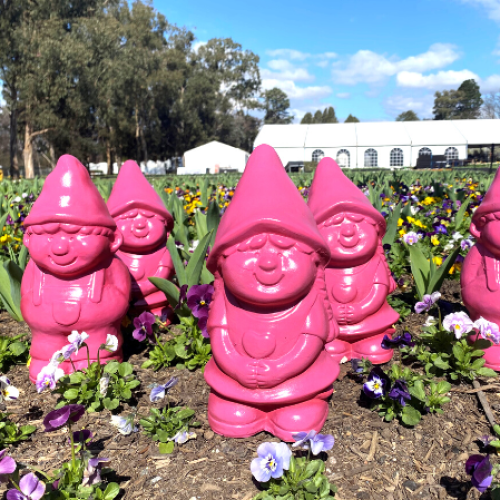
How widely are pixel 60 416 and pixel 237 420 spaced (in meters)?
0.82

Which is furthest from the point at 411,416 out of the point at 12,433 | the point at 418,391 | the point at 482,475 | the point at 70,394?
the point at 12,433

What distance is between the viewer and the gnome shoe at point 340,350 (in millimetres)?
2834

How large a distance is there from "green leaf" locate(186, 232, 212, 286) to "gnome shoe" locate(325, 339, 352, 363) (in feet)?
3.13

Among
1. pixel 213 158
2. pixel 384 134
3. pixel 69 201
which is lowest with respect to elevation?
pixel 69 201

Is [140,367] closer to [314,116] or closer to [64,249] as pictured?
[64,249]

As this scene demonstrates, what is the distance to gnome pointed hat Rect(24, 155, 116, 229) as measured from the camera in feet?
7.99

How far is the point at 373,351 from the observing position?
280 cm

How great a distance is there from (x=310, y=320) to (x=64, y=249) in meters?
1.34

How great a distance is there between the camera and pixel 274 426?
2.14 m

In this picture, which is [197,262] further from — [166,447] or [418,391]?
[418,391]


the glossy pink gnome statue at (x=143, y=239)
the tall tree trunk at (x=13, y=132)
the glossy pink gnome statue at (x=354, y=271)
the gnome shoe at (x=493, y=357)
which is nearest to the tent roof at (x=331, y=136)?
the tall tree trunk at (x=13, y=132)

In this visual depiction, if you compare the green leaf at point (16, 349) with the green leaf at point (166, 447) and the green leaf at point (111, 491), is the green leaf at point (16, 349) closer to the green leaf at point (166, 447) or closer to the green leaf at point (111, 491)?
the green leaf at point (166, 447)

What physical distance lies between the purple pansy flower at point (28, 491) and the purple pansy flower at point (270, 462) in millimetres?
686

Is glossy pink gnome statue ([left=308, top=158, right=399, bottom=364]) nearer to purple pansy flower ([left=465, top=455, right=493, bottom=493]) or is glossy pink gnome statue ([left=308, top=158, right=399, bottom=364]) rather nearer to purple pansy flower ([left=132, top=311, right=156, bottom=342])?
purple pansy flower ([left=132, top=311, right=156, bottom=342])
